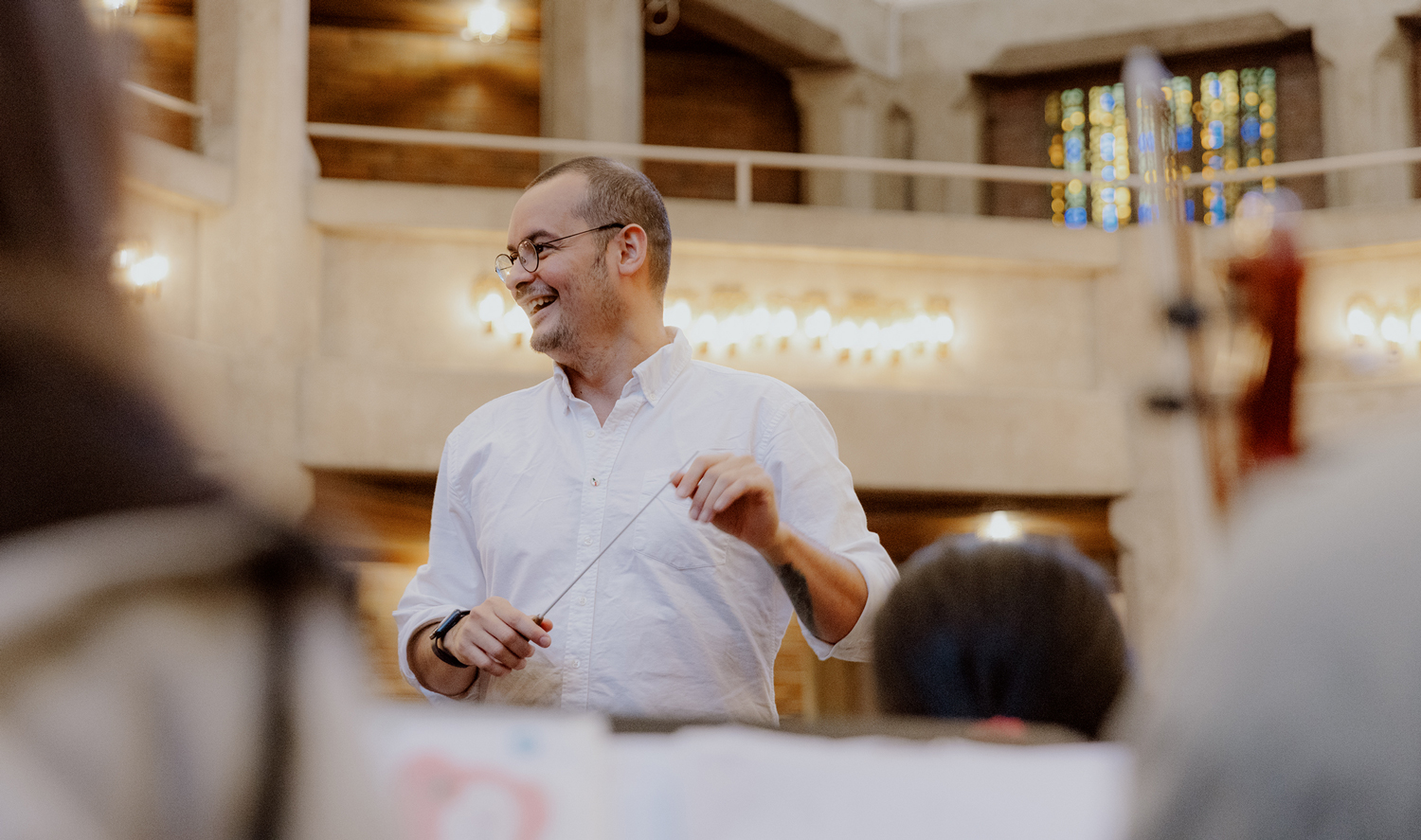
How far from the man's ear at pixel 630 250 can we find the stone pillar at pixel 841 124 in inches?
347

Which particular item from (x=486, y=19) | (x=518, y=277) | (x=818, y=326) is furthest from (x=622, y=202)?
(x=486, y=19)

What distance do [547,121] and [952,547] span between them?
8921 mm

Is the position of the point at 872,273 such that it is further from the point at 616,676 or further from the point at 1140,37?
the point at 616,676

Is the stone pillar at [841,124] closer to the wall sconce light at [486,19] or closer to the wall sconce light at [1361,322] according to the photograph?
the wall sconce light at [486,19]

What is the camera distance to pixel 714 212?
826 cm

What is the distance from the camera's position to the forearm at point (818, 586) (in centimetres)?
165

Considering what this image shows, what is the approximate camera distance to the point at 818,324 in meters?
8.36

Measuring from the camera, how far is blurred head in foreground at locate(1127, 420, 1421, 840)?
33cm

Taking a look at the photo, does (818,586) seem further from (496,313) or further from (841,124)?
(841,124)

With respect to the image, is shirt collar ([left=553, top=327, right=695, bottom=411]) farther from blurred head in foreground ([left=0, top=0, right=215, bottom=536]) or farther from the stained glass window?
the stained glass window

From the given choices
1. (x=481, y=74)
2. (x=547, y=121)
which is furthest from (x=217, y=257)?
(x=481, y=74)

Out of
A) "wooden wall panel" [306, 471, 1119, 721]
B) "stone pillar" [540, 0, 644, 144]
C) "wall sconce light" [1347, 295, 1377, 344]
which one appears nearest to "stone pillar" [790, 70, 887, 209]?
"stone pillar" [540, 0, 644, 144]

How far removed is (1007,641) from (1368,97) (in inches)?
418

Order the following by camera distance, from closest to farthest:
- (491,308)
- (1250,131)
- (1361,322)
Answer: (491,308) < (1361,322) < (1250,131)
